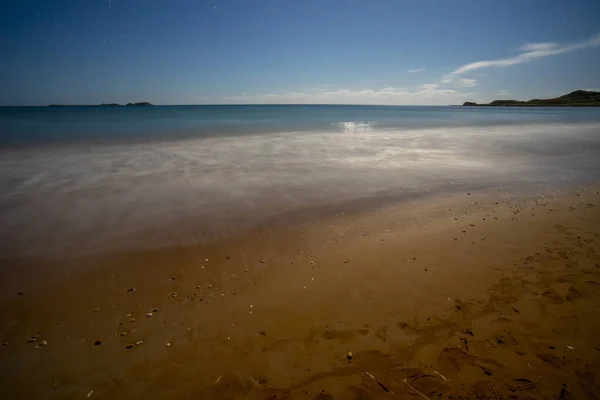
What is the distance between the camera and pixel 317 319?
4.86 metres

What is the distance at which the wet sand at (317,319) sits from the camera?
3.75 metres

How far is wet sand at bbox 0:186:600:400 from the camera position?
375 centimetres

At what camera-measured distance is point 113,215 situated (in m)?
9.28

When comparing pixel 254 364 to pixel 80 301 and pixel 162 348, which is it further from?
pixel 80 301

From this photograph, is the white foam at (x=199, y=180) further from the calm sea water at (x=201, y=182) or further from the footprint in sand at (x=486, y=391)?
the footprint in sand at (x=486, y=391)

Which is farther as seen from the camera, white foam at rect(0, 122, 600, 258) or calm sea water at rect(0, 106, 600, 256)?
white foam at rect(0, 122, 600, 258)

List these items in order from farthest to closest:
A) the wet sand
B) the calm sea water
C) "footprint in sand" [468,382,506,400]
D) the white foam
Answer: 1. the white foam
2. the calm sea water
3. the wet sand
4. "footprint in sand" [468,382,506,400]

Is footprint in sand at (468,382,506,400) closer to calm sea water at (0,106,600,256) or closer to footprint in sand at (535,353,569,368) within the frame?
footprint in sand at (535,353,569,368)

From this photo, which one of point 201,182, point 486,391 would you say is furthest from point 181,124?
point 486,391

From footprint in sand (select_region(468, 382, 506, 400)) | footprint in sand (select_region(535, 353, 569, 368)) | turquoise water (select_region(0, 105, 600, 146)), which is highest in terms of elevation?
turquoise water (select_region(0, 105, 600, 146))

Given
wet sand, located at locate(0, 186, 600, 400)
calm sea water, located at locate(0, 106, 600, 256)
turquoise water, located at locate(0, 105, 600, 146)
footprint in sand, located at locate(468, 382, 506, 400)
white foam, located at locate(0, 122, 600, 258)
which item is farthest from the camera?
turquoise water, located at locate(0, 105, 600, 146)

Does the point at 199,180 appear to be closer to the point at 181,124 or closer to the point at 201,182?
the point at 201,182

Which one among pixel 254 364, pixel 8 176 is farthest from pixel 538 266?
pixel 8 176

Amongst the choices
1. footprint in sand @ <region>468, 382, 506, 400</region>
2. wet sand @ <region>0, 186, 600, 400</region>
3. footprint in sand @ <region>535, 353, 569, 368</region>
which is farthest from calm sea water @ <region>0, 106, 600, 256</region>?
footprint in sand @ <region>535, 353, 569, 368</region>
